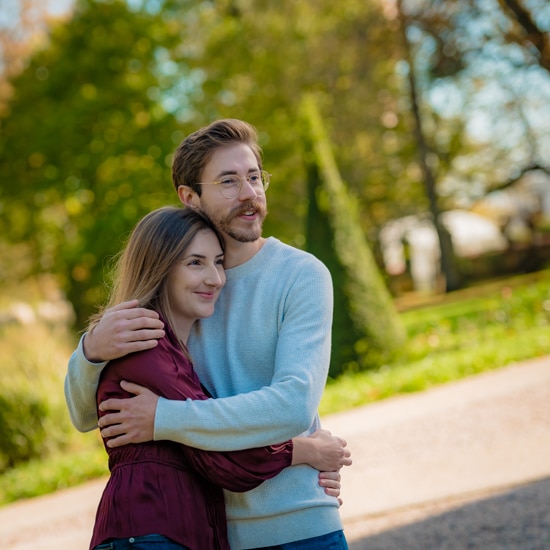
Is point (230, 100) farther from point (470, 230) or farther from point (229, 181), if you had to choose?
point (229, 181)

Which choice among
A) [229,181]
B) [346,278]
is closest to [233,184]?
[229,181]

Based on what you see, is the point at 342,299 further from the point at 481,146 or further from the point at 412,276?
the point at 412,276

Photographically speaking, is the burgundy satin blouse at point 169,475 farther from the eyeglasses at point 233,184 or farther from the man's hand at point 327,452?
the eyeglasses at point 233,184

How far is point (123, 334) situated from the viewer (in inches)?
83.8

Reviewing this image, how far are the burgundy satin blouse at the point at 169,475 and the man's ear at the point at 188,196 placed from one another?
530 millimetres

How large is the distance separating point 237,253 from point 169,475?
0.74 meters

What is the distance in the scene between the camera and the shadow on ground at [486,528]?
479 cm

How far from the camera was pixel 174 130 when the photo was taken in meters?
19.4

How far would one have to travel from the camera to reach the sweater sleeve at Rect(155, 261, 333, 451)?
207 centimetres

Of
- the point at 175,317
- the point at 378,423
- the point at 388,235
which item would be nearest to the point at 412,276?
the point at 388,235

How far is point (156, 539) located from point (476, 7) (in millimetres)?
20919

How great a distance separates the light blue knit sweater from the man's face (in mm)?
102

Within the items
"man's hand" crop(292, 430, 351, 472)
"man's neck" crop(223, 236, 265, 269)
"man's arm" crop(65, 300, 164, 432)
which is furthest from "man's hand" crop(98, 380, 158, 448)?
"man's neck" crop(223, 236, 265, 269)

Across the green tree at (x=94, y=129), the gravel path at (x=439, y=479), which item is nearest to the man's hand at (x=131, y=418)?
the gravel path at (x=439, y=479)
